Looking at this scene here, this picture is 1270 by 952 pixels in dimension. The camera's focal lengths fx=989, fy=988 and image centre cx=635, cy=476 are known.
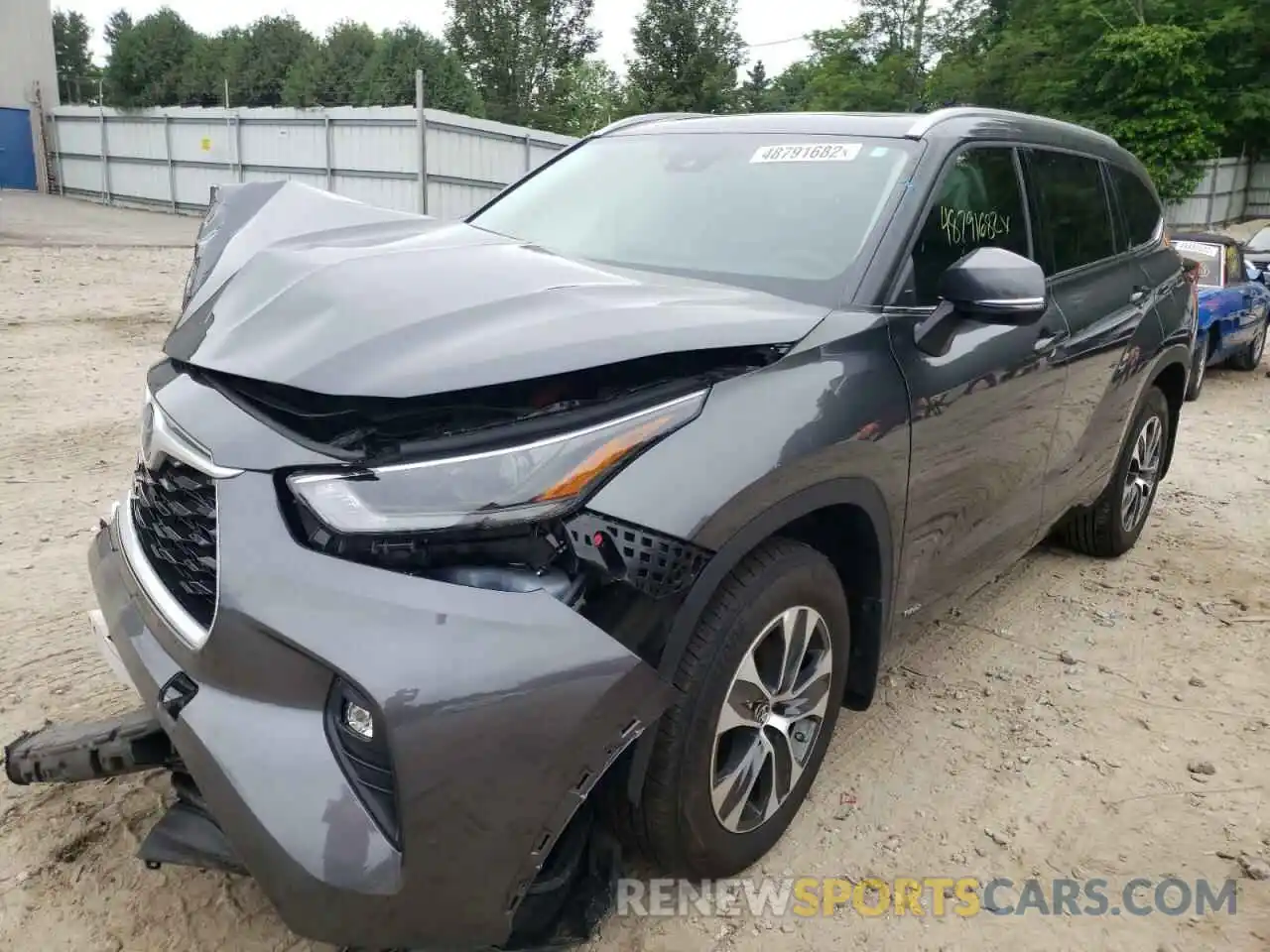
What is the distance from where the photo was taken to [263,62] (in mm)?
32875

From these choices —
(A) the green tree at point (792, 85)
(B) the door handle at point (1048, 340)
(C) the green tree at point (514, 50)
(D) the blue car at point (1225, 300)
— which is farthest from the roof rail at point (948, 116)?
(A) the green tree at point (792, 85)

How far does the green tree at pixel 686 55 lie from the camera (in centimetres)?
3831

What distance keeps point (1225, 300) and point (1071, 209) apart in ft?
23.3

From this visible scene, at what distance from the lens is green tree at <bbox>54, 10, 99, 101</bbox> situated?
50906mm

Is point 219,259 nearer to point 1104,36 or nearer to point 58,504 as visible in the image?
point 58,504

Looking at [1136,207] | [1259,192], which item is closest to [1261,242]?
[1136,207]

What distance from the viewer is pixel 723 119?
3.43 m

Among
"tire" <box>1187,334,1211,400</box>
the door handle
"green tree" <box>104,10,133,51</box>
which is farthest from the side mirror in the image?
"green tree" <box>104,10,133,51</box>

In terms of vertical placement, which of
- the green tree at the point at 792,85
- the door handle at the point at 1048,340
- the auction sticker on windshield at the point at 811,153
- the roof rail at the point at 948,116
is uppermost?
the green tree at the point at 792,85

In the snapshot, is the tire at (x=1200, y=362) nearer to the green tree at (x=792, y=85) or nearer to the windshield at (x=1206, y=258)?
the windshield at (x=1206, y=258)

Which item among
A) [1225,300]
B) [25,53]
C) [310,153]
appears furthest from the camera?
[25,53]

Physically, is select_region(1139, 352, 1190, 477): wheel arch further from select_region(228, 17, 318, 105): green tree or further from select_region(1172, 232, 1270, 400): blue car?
select_region(228, 17, 318, 105): green tree

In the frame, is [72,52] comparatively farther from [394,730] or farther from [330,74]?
[394,730]

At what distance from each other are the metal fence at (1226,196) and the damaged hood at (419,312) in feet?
103
